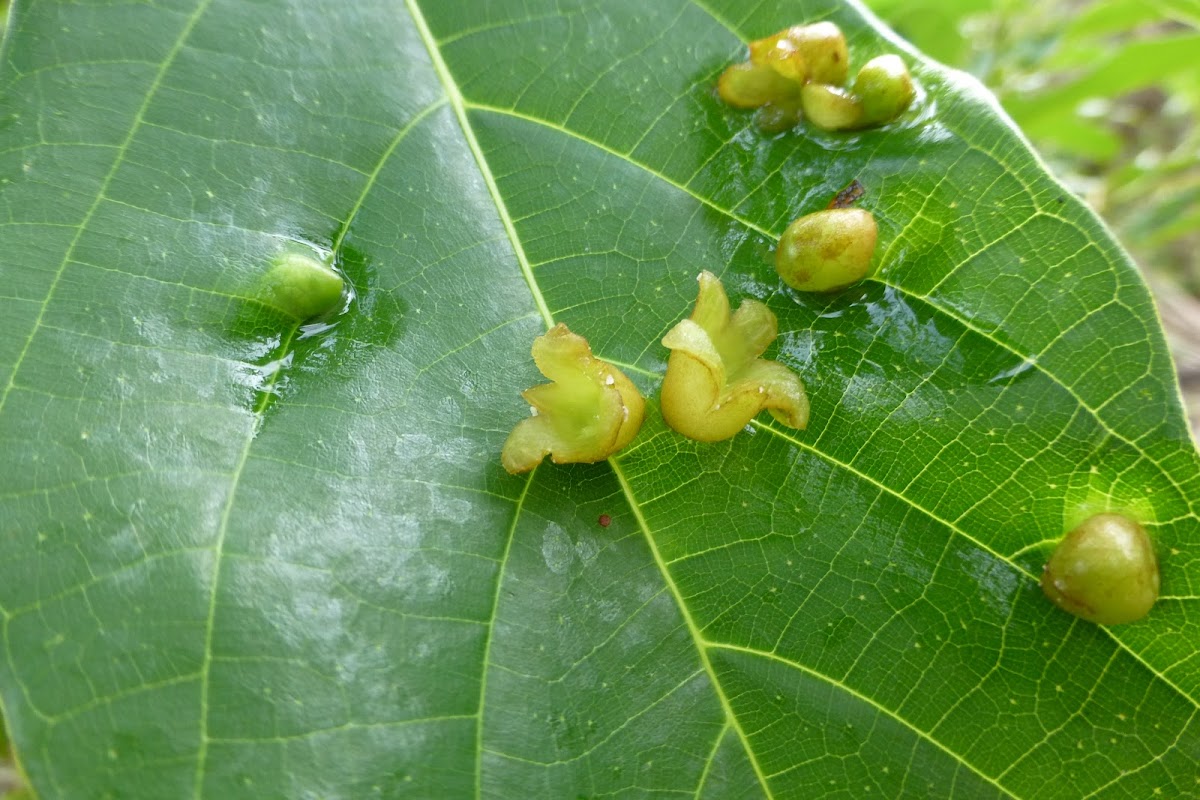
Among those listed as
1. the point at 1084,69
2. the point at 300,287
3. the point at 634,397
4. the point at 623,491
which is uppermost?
the point at 300,287

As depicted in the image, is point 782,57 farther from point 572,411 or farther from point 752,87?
point 572,411

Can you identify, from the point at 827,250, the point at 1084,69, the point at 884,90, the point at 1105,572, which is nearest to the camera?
the point at 1105,572

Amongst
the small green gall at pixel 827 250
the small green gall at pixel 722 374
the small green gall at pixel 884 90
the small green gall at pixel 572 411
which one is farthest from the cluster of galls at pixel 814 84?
the small green gall at pixel 572 411

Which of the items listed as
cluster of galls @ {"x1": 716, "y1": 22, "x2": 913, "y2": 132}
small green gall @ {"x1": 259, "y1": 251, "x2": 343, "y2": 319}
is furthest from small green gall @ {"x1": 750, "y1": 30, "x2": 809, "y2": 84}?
small green gall @ {"x1": 259, "y1": 251, "x2": 343, "y2": 319}

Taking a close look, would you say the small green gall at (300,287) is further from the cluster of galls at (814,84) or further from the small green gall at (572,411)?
the cluster of galls at (814,84)

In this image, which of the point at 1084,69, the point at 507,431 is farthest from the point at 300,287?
the point at 1084,69
